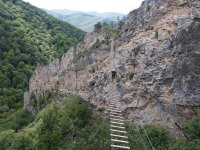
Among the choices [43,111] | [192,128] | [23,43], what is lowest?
[43,111]

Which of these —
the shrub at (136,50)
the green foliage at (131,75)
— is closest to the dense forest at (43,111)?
the green foliage at (131,75)

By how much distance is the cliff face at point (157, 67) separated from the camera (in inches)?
1128

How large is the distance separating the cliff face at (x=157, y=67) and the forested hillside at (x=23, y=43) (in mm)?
79247

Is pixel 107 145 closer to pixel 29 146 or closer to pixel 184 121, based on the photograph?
pixel 184 121

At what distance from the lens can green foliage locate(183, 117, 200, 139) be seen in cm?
2581

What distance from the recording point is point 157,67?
103 ft

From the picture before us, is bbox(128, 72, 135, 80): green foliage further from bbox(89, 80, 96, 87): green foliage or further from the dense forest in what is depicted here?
bbox(89, 80, 96, 87): green foliage

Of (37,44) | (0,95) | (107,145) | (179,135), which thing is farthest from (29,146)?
(37,44)

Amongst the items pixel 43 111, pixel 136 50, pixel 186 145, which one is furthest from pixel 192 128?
pixel 43 111

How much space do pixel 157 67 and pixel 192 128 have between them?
698 cm

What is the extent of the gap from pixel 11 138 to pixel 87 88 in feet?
70.3

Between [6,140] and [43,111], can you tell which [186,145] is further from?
[6,140]

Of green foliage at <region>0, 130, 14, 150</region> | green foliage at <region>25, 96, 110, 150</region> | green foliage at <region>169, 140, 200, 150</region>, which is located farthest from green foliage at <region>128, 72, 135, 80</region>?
green foliage at <region>0, 130, 14, 150</region>

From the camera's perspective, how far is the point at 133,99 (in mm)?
33344
